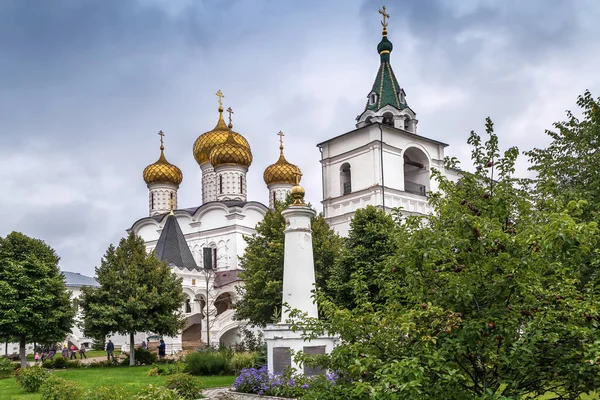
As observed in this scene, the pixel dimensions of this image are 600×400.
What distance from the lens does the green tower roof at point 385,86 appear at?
39.8 m

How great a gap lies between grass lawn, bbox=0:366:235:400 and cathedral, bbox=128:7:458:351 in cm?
1245

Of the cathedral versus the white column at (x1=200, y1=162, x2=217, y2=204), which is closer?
the cathedral

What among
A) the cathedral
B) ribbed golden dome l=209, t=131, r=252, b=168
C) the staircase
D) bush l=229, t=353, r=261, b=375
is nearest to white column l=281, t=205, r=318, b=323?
bush l=229, t=353, r=261, b=375

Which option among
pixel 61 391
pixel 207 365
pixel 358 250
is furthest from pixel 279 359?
pixel 358 250

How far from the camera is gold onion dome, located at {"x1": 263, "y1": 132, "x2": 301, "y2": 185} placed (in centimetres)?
5025

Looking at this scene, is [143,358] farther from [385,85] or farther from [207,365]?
[385,85]

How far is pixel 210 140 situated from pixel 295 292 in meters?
39.4

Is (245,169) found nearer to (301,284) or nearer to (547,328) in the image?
(301,284)

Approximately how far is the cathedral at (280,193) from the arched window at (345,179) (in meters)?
0.06

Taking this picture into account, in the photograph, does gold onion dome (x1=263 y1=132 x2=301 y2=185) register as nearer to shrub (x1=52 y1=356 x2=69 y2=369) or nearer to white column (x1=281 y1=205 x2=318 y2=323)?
shrub (x1=52 y1=356 x2=69 y2=369)

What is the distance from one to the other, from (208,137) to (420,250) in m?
48.2

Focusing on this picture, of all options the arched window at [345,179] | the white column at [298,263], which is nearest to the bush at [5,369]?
the white column at [298,263]

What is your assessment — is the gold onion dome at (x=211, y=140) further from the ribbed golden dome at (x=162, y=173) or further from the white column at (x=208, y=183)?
the ribbed golden dome at (x=162, y=173)

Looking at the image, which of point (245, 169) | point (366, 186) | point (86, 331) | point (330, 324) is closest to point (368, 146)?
point (366, 186)
